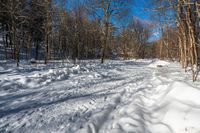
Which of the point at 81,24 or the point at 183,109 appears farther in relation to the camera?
the point at 81,24

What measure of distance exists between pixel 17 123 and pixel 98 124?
150cm

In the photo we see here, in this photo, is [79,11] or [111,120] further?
[79,11]

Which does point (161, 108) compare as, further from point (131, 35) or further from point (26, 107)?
point (131, 35)

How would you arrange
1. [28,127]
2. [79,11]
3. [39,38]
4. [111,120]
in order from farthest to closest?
[39,38]
[79,11]
[111,120]
[28,127]

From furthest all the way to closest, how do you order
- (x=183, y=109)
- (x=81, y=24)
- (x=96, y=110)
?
(x=81, y=24)
(x=96, y=110)
(x=183, y=109)

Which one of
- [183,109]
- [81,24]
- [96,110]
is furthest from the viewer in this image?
[81,24]

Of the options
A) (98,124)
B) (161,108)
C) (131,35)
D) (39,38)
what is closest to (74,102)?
(98,124)

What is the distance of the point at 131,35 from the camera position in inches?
2207

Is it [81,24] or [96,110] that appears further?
[81,24]

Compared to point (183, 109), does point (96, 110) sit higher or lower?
lower

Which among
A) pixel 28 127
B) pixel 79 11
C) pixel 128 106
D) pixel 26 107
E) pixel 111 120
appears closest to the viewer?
pixel 28 127

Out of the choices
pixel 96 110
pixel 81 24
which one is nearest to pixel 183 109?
pixel 96 110

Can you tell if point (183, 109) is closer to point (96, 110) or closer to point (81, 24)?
point (96, 110)

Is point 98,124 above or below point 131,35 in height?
below
